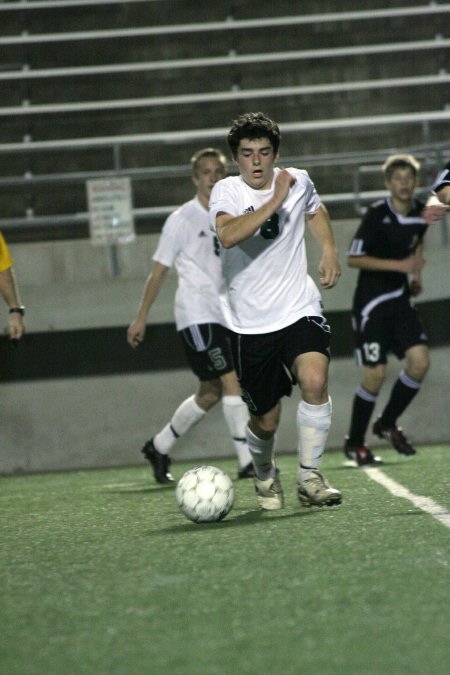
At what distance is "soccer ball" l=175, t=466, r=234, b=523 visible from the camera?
5.06m

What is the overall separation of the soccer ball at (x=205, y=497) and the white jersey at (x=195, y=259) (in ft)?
→ 8.55

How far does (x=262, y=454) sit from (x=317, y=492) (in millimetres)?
434

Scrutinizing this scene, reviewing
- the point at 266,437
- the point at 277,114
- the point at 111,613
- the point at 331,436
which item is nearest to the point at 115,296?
the point at 331,436

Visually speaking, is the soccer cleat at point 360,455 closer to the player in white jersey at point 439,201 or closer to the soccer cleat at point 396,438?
the soccer cleat at point 396,438

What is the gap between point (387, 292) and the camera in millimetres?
8188

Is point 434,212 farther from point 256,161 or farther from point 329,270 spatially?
point 256,161

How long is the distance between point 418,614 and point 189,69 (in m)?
11.7

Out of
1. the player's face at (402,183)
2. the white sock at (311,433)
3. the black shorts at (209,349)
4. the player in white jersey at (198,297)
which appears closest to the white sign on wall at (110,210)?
the player in white jersey at (198,297)

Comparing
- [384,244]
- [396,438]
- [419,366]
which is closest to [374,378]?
[419,366]

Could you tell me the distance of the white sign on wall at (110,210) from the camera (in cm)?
1061

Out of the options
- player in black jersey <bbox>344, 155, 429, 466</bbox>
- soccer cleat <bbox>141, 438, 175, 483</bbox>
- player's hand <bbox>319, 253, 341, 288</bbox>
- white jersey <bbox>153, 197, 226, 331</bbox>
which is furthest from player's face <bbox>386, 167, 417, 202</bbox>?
player's hand <bbox>319, 253, 341, 288</bbox>

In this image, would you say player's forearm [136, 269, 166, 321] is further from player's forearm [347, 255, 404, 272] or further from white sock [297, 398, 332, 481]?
white sock [297, 398, 332, 481]

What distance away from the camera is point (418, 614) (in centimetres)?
298

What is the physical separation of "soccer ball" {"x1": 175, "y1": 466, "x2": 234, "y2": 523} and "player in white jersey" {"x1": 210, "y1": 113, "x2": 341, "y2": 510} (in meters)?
0.36
